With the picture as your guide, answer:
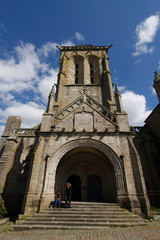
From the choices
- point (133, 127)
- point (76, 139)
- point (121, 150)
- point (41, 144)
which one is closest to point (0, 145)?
point (41, 144)

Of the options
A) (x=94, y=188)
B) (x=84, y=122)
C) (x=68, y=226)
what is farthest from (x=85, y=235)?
(x=84, y=122)

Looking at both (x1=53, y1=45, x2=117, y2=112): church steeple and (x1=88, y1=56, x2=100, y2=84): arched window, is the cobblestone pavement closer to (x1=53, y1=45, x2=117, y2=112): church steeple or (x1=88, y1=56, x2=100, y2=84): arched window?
(x1=53, y1=45, x2=117, y2=112): church steeple

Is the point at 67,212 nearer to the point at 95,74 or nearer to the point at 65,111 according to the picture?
the point at 65,111

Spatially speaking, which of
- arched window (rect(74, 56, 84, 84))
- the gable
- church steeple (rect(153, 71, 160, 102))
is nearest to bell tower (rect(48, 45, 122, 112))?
arched window (rect(74, 56, 84, 84))

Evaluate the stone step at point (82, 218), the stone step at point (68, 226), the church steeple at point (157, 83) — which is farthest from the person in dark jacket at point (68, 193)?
the church steeple at point (157, 83)

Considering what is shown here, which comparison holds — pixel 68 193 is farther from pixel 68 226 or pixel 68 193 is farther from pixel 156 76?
pixel 156 76

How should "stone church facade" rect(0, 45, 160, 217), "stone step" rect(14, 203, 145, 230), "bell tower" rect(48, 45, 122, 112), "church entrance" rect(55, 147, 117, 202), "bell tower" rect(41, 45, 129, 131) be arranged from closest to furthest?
"stone step" rect(14, 203, 145, 230), "stone church facade" rect(0, 45, 160, 217), "church entrance" rect(55, 147, 117, 202), "bell tower" rect(41, 45, 129, 131), "bell tower" rect(48, 45, 122, 112)

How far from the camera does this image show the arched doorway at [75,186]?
12.1m

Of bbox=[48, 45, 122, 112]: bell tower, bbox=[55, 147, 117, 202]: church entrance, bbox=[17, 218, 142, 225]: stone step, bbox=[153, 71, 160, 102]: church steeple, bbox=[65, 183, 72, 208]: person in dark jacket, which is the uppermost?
bbox=[48, 45, 122, 112]: bell tower

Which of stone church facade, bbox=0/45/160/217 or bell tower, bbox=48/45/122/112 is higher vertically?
bell tower, bbox=48/45/122/112

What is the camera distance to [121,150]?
10.0 metres

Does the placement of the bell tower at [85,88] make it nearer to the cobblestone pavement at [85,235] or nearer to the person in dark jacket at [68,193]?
the person in dark jacket at [68,193]

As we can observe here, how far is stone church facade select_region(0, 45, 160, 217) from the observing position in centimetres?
875

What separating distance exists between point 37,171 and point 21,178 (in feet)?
16.0
